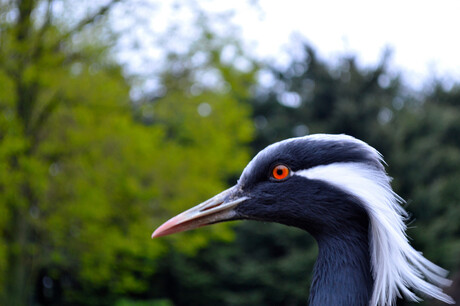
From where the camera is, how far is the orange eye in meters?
2.87

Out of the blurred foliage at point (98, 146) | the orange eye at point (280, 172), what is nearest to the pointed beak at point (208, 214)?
the orange eye at point (280, 172)

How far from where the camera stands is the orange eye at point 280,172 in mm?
2874

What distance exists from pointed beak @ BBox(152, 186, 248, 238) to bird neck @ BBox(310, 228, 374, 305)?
587mm

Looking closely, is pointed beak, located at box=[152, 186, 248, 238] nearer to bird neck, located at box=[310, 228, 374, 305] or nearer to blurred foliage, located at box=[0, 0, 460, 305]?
bird neck, located at box=[310, 228, 374, 305]

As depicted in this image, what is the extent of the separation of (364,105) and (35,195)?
413 inches

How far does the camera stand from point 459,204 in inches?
644

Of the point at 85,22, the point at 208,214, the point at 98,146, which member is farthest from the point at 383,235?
the point at 85,22

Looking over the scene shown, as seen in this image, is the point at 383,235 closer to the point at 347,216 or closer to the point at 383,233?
the point at 383,233

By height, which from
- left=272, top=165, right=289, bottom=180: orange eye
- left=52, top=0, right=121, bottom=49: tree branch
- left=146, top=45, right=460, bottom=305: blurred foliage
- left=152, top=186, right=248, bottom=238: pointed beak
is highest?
left=52, top=0, right=121, bottom=49: tree branch

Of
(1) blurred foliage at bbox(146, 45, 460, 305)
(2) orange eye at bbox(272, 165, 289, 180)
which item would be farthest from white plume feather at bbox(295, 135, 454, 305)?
(1) blurred foliage at bbox(146, 45, 460, 305)

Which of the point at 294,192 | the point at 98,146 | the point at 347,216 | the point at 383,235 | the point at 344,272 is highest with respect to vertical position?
the point at 98,146

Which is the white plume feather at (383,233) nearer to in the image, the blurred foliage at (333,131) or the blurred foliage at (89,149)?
the blurred foliage at (89,149)

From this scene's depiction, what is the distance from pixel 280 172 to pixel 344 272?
24.7 inches

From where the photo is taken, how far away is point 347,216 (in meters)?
2.72
